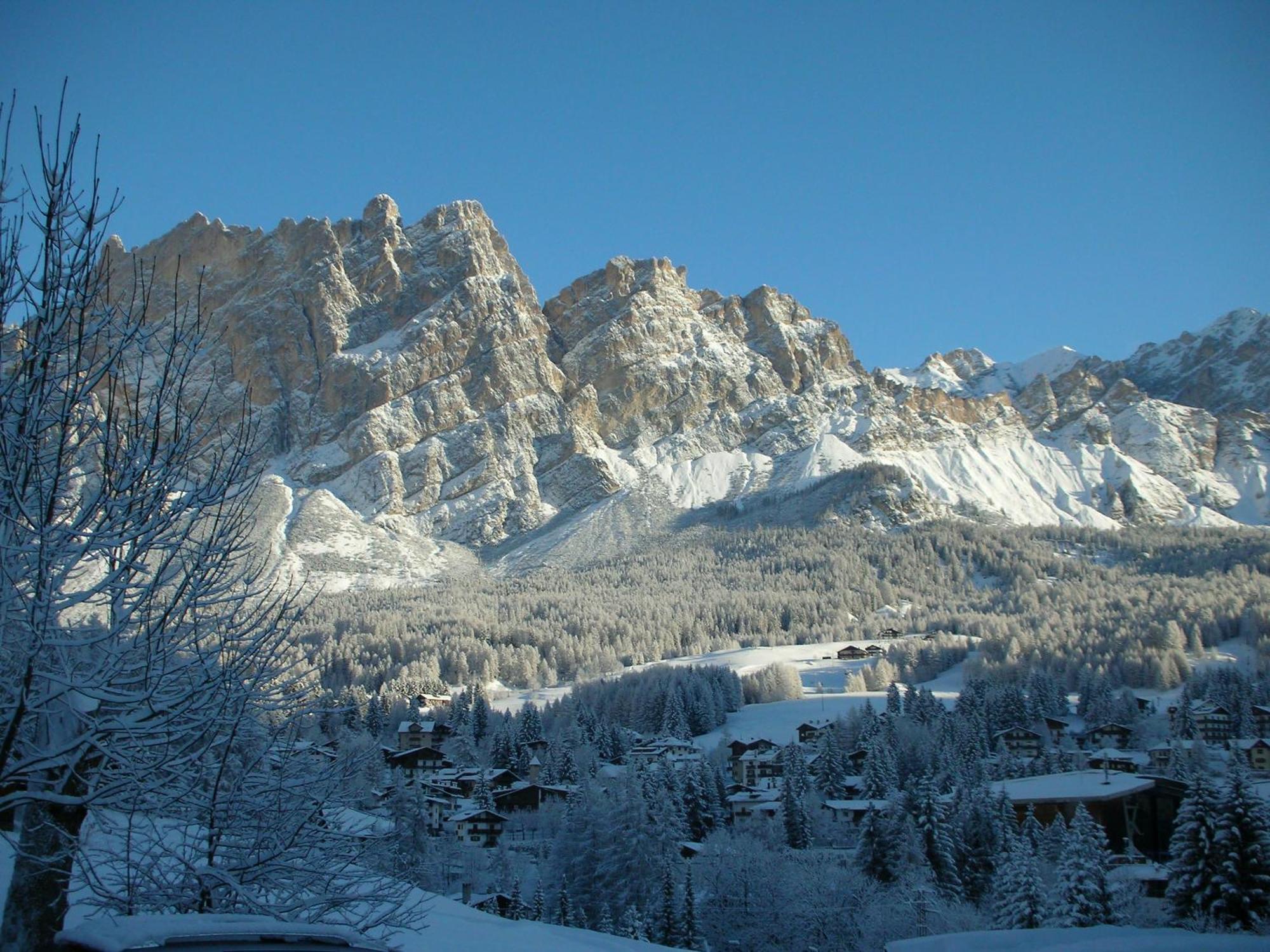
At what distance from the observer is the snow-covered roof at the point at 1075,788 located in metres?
38.2

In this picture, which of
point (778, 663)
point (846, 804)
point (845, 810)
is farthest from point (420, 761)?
point (778, 663)

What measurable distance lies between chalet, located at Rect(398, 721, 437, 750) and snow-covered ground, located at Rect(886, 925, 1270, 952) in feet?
200

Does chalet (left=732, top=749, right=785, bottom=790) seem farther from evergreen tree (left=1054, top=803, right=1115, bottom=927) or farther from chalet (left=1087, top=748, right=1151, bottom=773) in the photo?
evergreen tree (left=1054, top=803, right=1115, bottom=927)

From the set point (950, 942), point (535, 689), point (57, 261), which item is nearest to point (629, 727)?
point (535, 689)

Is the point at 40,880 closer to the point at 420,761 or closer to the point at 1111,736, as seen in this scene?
the point at 420,761

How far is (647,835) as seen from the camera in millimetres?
33625

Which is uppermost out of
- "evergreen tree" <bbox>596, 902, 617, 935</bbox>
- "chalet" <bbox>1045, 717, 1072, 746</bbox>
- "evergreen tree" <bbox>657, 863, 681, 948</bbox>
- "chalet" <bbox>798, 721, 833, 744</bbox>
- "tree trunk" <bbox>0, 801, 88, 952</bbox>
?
"tree trunk" <bbox>0, 801, 88, 952</bbox>

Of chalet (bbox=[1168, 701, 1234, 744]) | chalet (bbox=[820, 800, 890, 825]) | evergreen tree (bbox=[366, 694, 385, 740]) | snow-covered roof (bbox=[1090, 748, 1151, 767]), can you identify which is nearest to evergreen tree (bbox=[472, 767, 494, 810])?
chalet (bbox=[820, 800, 890, 825])

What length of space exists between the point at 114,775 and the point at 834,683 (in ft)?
294

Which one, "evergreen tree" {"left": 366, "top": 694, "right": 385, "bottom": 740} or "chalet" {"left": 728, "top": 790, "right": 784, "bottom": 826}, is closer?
"chalet" {"left": 728, "top": 790, "right": 784, "bottom": 826}

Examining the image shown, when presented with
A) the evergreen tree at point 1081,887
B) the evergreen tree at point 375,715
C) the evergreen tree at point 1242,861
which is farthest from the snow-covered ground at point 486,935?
the evergreen tree at point 375,715

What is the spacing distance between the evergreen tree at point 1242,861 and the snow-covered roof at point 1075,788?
12.0 metres

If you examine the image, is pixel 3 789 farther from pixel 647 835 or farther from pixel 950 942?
pixel 647 835

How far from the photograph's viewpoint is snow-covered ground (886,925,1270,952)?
888 cm
